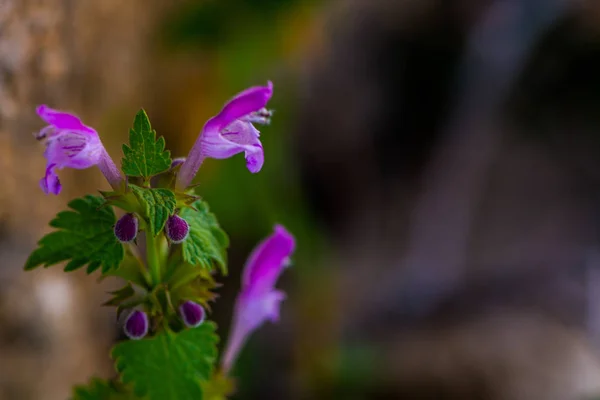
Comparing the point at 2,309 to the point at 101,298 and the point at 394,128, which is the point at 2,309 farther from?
the point at 394,128

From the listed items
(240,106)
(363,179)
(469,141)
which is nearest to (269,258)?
(240,106)

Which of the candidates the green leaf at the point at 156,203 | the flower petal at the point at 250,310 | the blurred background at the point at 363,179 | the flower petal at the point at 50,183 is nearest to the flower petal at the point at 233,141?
the green leaf at the point at 156,203

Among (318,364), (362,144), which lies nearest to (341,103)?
(362,144)

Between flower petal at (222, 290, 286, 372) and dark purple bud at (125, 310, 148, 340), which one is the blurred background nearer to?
flower petal at (222, 290, 286, 372)

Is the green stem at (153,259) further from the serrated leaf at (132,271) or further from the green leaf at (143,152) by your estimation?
the green leaf at (143,152)

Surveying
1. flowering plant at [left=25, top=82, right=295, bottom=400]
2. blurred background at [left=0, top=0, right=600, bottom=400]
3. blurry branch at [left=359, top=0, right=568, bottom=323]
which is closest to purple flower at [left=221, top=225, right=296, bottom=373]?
flowering plant at [left=25, top=82, right=295, bottom=400]

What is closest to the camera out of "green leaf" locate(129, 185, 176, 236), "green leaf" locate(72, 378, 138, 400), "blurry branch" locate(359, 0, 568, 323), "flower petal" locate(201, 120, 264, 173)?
"green leaf" locate(129, 185, 176, 236)
